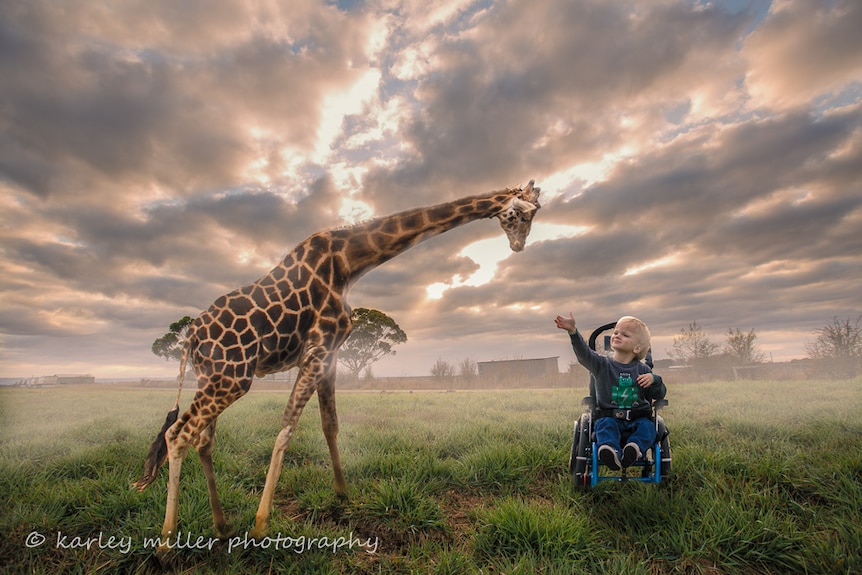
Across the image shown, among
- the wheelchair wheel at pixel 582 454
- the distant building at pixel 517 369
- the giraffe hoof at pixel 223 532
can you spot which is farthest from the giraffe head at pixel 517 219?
the distant building at pixel 517 369

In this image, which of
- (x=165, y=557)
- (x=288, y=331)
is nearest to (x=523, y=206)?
(x=288, y=331)

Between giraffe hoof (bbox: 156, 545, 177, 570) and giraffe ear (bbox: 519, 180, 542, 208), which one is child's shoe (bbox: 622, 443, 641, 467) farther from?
giraffe hoof (bbox: 156, 545, 177, 570)

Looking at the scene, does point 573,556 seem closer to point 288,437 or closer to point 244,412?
point 288,437

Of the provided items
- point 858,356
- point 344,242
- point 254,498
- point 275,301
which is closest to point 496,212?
point 344,242

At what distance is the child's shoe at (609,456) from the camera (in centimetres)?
Answer: 400

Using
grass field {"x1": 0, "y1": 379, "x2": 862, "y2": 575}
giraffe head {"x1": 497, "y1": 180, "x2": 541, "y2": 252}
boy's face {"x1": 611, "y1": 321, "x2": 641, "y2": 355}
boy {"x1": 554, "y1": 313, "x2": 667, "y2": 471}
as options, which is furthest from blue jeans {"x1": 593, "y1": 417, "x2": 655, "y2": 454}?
giraffe head {"x1": 497, "y1": 180, "x2": 541, "y2": 252}

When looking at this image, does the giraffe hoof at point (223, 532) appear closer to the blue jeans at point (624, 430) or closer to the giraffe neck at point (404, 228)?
the giraffe neck at point (404, 228)

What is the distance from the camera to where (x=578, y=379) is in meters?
22.5

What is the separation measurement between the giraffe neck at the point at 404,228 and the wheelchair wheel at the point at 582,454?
8.46 feet

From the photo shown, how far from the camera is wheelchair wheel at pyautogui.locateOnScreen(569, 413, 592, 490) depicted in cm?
438

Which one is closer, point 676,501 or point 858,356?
point 676,501

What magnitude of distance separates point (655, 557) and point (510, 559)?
131cm

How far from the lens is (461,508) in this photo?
186 inches

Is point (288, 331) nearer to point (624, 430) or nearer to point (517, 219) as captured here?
point (517, 219)
